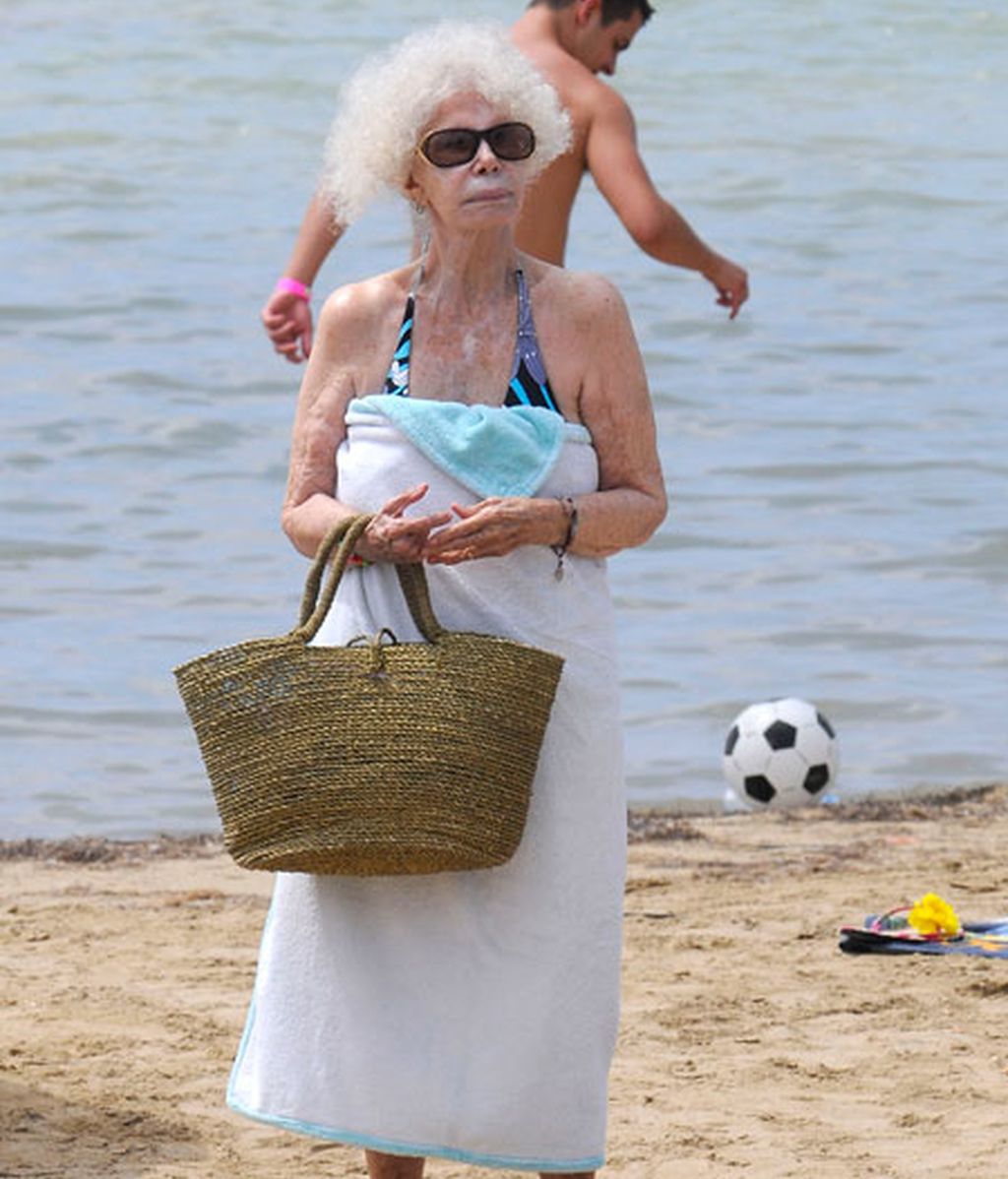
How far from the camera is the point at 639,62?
27109mm

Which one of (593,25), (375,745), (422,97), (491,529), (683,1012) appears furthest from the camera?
(593,25)

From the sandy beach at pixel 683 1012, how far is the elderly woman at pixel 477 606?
2.99 feet

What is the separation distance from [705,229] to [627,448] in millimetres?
15921

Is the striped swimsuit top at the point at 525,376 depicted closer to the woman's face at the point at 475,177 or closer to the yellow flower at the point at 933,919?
the woman's face at the point at 475,177

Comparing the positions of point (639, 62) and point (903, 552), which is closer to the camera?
point (903, 552)

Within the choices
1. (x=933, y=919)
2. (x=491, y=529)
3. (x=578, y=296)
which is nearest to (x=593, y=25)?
(x=933, y=919)

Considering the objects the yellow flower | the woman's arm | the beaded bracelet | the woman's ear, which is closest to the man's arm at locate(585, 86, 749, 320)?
the yellow flower

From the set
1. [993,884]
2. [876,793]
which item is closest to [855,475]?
[876,793]

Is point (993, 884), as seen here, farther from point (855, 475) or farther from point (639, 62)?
point (639, 62)

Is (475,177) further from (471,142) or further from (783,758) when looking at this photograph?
(783,758)

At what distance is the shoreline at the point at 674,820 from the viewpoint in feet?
26.1

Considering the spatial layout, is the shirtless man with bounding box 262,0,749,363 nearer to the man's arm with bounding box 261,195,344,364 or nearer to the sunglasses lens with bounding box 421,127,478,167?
the man's arm with bounding box 261,195,344,364

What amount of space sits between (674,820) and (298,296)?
7.97 ft

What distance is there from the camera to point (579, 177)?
6887 millimetres
